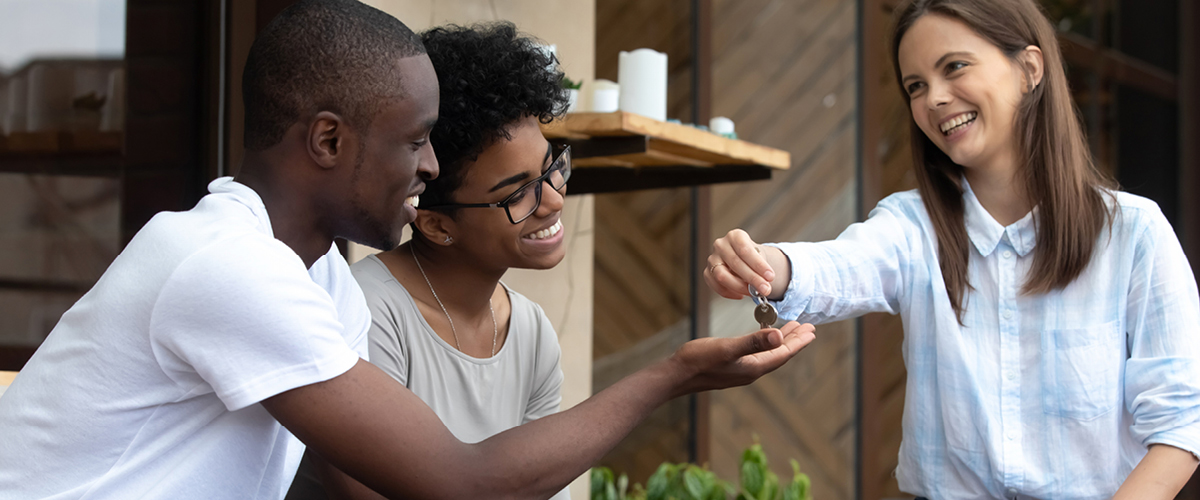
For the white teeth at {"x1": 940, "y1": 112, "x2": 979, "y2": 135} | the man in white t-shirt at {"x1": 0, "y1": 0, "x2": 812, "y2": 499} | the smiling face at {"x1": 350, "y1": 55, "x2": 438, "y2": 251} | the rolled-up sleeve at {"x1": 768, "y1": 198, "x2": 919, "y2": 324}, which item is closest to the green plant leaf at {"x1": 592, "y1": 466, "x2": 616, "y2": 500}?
the rolled-up sleeve at {"x1": 768, "y1": 198, "x2": 919, "y2": 324}

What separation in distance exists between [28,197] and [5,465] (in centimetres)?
89

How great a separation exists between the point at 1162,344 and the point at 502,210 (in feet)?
3.65

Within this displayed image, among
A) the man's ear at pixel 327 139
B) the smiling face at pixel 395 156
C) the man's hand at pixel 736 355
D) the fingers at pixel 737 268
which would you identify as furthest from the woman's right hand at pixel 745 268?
the man's ear at pixel 327 139

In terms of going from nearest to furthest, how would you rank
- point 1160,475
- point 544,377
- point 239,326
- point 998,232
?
point 239,326 → point 1160,475 → point 998,232 → point 544,377

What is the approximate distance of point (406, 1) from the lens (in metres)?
2.22

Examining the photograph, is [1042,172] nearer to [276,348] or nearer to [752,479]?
[276,348]

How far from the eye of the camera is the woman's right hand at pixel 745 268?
147 centimetres

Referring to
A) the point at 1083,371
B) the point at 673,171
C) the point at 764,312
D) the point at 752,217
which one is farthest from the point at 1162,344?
the point at 752,217

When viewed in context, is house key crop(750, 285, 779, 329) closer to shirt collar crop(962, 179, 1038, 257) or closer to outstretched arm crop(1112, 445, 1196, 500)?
shirt collar crop(962, 179, 1038, 257)

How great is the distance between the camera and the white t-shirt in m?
0.98

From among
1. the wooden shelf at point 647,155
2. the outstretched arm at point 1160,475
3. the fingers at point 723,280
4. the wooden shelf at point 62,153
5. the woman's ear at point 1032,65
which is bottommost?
the outstretched arm at point 1160,475

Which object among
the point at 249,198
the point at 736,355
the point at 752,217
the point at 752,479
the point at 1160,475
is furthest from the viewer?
the point at 752,217

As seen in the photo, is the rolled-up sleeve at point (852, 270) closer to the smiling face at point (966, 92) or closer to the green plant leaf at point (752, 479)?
the smiling face at point (966, 92)

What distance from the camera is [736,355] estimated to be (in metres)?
1.26
